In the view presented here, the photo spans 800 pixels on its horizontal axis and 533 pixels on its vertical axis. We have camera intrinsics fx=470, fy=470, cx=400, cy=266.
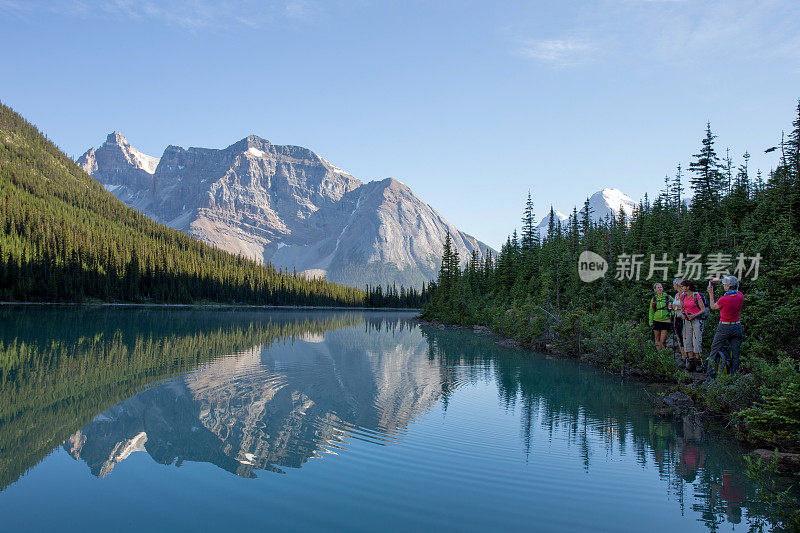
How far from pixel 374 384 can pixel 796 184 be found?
1442 inches

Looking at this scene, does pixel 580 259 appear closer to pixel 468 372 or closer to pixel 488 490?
pixel 468 372

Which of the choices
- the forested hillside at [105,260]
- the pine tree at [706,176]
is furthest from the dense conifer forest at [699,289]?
the forested hillside at [105,260]

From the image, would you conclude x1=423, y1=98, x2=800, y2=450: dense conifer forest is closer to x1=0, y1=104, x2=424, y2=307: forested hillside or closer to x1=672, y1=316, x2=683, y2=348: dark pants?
x1=672, y1=316, x2=683, y2=348: dark pants

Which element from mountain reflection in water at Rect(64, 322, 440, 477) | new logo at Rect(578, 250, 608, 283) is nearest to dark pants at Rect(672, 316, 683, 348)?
mountain reflection in water at Rect(64, 322, 440, 477)

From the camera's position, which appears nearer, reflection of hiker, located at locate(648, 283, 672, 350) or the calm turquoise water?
the calm turquoise water

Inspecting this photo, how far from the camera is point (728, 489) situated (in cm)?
923

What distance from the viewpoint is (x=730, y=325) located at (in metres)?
13.6

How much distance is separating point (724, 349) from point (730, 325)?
2.93 ft

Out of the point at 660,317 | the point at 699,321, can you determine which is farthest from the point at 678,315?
the point at 660,317

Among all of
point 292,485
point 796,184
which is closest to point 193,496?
point 292,485

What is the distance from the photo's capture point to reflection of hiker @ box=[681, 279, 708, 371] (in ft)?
55.1

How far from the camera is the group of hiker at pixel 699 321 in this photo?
528 inches

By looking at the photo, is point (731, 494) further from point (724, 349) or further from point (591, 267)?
point (591, 267)

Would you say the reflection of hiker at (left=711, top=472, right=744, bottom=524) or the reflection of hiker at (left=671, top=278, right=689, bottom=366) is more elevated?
the reflection of hiker at (left=671, top=278, right=689, bottom=366)
